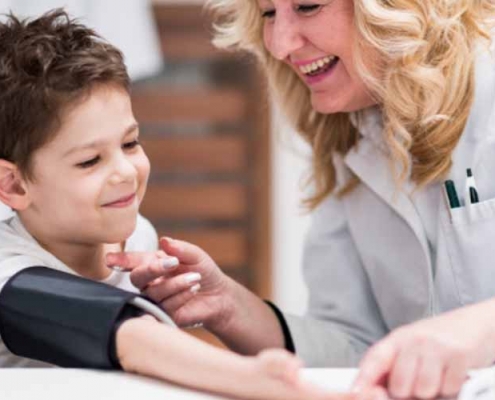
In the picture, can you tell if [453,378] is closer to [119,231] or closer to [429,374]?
[429,374]

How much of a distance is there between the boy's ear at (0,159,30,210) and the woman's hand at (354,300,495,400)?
50cm

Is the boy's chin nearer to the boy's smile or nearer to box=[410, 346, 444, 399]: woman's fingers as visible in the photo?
the boy's smile

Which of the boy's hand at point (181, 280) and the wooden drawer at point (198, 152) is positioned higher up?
the boy's hand at point (181, 280)

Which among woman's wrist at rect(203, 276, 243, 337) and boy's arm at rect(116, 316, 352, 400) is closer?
boy's arm at rect(116, 316, 352, 400)

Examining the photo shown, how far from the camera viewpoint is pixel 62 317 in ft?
→ 3.22

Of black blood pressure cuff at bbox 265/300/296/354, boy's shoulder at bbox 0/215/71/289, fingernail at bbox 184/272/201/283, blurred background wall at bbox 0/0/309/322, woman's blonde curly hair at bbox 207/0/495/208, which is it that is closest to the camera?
boy's shoulder at bbox 0/215/71/289

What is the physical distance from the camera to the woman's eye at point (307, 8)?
1.35 m

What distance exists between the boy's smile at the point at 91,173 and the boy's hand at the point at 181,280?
0.17 ft

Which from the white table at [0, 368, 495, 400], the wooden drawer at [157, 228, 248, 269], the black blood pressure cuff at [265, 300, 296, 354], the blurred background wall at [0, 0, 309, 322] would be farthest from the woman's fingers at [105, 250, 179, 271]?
the wooden drawer at [157, 228, 248, 269]

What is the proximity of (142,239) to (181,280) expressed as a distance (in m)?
0.20

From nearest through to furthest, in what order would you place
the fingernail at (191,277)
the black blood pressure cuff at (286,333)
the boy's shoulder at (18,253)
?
the boy's shoulder at (18,253) < the fingernail at (191,277) < the black blood pressure cuff at (286,333)

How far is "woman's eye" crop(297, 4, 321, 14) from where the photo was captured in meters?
1.35

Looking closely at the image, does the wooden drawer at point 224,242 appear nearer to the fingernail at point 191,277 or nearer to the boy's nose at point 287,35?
the boy's nose at point 287,35

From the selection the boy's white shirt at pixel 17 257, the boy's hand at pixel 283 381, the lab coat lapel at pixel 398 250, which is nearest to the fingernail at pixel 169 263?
the boy's white shirt at pixel 17 257
